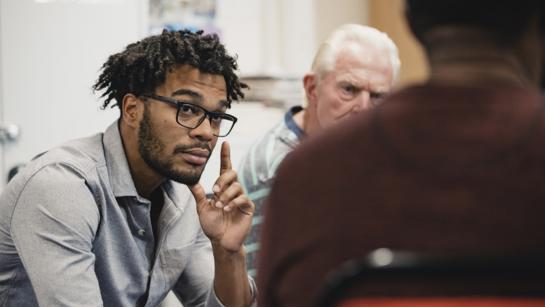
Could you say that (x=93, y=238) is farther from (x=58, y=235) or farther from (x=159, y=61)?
(x=159, y=61)

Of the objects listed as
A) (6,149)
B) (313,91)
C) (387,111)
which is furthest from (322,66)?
(387,111)

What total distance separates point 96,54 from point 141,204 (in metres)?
1.41

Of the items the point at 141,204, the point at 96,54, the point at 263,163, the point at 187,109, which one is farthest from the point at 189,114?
the point at 96,54

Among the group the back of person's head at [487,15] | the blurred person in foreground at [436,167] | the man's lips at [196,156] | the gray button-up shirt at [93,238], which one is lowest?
the gray button-up shirt at [93,238]

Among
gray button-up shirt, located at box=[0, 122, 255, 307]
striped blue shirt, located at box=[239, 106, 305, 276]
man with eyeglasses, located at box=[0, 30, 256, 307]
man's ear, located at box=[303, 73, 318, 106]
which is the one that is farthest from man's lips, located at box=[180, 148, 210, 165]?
man's ear, located at box=[303, 73, 318, 106]

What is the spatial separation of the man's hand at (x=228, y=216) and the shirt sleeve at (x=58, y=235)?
0.27m

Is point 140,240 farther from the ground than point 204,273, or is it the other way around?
point 140,240

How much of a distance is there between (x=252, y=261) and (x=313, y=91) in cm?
61

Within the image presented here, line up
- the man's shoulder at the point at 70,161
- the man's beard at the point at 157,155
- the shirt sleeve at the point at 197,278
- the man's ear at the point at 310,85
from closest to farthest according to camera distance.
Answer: the man's shoulder at the point at 70,161, the man's beard at the point at 157,155, the shirt sleeve at the point at 197,278, the man's ear at the point at 310,85

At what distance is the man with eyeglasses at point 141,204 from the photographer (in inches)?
72.8

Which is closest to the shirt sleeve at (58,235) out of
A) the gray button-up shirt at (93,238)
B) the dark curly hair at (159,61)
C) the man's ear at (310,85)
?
the gray button-up shirt at (93,238)

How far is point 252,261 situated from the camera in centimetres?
232

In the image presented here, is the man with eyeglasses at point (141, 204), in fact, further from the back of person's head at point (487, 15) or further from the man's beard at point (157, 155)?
the back of person's head at point (487, 15)

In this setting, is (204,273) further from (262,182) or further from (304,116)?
Answer: (304,116)
